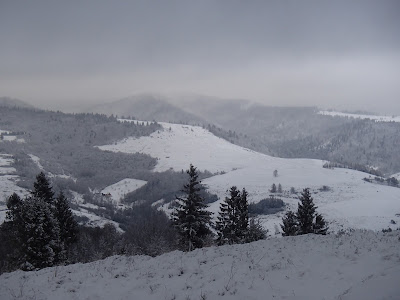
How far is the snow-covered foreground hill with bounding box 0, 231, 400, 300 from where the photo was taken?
12859 millimetres

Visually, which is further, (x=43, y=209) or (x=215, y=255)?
(x=43, y=209)

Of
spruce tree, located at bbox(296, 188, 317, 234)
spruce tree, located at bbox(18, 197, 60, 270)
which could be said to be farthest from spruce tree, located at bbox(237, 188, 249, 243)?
spruce tree, located at bbox(18, 197, 60, 270)

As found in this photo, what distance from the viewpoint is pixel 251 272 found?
15.3 metres

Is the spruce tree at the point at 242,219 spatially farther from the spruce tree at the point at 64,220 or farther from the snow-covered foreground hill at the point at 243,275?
the snow-covered foreground hill at the point at 243,275

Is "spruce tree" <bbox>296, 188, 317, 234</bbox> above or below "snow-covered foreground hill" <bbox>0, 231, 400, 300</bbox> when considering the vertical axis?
below

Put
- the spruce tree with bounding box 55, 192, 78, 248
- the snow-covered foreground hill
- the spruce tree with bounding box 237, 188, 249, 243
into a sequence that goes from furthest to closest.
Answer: the spruce tree with bounding box 55, 192, 78, 248
the spruce tree with bounding box 237, 188, 249, 243
the snow-covered foreground hill

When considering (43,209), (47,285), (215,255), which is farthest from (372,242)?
(43,209)

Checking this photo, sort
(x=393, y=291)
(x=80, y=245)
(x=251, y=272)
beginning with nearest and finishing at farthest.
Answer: (x=393, y=291)
(x=251, y=272)
(x=80, y=245)

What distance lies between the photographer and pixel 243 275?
49.3 feet

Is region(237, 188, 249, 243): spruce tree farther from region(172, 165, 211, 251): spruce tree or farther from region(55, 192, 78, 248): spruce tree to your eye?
region(55, 192, 78, 248): spruce tree

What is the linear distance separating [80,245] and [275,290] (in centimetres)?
7550

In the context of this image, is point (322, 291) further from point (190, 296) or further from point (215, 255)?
point (215, 255)

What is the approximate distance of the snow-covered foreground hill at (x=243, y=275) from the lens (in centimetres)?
1286

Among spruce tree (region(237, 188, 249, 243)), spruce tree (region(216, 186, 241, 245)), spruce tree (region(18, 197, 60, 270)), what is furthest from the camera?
spruce tree (region(216, 186, 241, 245))
